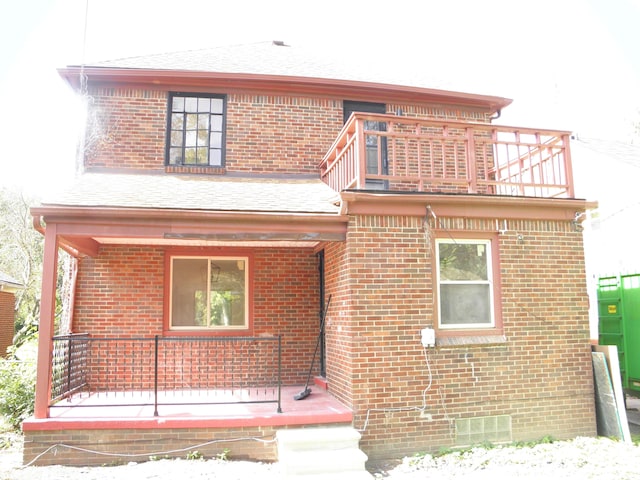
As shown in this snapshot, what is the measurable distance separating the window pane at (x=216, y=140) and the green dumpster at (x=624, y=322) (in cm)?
798

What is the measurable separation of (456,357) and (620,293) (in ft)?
14.2

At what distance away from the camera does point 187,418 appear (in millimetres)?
6613

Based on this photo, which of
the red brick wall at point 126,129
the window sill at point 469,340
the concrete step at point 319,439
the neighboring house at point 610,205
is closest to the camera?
the concrete step at point 319,439

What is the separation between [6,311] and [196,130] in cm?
1559

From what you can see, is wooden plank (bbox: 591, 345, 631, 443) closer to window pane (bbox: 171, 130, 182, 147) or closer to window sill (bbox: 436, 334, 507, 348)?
window sill (bbox: 436, 334, 507, 348)

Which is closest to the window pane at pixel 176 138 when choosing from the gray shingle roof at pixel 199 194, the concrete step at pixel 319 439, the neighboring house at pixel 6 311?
the gray shingle roof at pixel 199 194

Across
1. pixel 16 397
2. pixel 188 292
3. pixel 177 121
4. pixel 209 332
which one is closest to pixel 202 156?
pixel 177 121

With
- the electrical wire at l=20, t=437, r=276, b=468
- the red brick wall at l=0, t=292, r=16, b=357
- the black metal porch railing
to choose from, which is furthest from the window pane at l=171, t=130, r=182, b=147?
the red brick wall at l=0, t=292, r=16, b=357

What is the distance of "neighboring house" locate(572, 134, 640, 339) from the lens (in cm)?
1267

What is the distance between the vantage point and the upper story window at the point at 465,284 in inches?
293

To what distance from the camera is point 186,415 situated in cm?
677

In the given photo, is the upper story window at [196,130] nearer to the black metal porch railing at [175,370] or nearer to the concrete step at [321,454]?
the black metal porch railing at [175,370]

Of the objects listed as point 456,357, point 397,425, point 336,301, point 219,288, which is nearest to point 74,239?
point 219,288

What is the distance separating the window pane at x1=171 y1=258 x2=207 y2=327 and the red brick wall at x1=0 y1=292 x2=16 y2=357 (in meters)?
14.6
